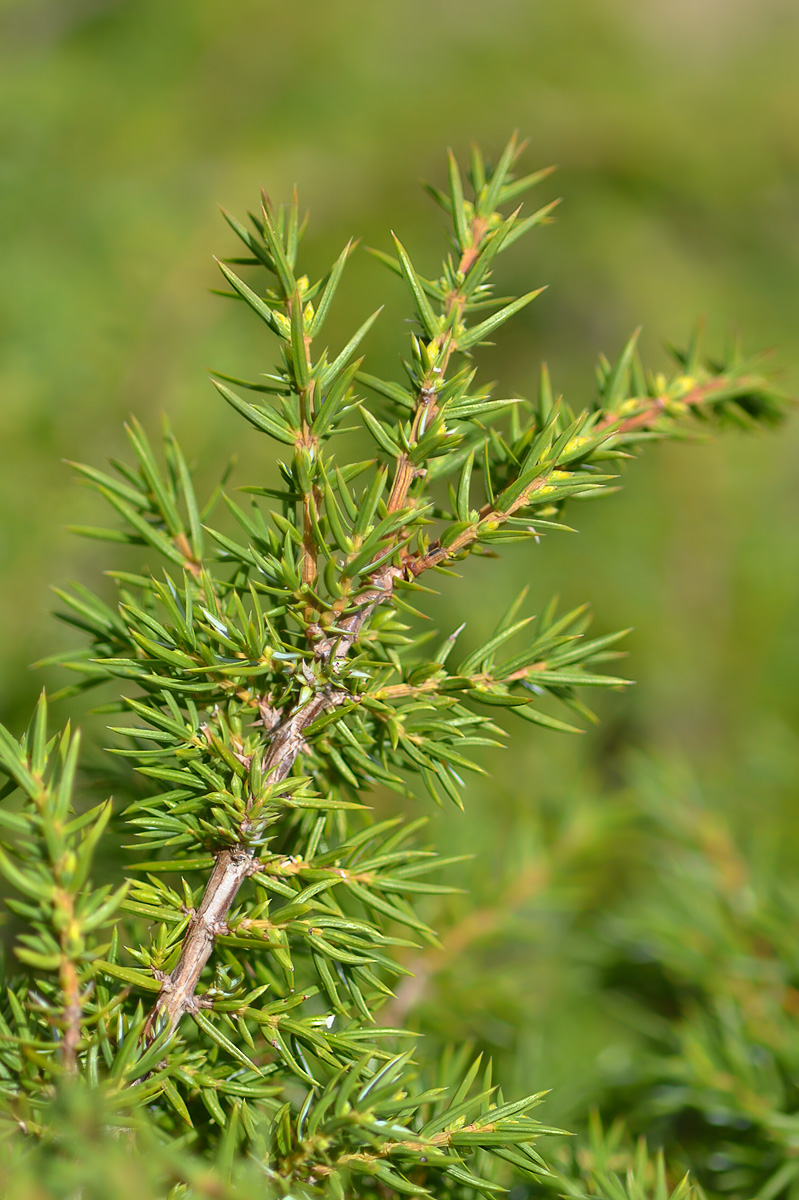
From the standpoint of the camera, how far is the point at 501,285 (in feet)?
3.01

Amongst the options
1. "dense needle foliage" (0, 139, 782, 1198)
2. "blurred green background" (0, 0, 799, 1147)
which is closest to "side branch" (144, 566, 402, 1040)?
"dense needle foliage" (0, 139, 782, 1198)

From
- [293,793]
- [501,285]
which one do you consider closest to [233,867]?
[293,793]

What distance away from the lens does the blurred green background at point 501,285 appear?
0.69 metres

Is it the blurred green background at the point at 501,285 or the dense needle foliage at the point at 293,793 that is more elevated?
the blurred green background at the point at 501,285

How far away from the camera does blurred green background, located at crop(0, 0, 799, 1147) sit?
686 millimetres

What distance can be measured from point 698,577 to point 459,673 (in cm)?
70

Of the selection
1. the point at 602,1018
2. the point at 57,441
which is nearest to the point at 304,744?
the point at 602,1018

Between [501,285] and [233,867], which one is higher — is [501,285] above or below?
above

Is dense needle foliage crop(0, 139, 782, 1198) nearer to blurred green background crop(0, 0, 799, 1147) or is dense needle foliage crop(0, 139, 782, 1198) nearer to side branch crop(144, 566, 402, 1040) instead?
side branch crop(144, 566, 402, 1040)

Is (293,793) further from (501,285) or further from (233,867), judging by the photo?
(501,285)

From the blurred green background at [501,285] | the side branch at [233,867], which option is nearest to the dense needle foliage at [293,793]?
the side branch at [233,867]

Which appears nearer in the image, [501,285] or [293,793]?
[293,793]

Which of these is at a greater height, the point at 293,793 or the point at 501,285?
the point at 501,285

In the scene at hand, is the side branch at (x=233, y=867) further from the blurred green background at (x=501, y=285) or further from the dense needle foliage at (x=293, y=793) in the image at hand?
the blurred green background at (x=501, y=285)
